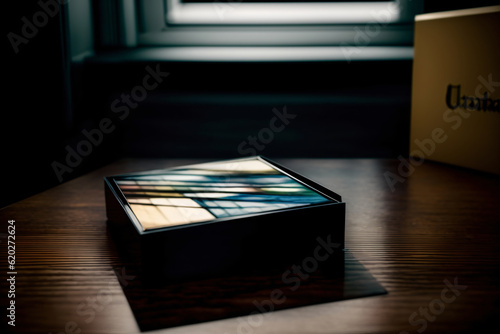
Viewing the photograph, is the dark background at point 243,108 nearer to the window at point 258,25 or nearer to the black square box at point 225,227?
the window at point 258,25

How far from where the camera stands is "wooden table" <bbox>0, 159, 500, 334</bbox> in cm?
33

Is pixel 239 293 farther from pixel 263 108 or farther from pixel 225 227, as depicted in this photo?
pixel 263 108

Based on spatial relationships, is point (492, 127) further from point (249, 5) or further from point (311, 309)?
point (249, 5)

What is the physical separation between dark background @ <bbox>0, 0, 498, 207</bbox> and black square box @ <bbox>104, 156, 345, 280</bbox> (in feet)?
1.92

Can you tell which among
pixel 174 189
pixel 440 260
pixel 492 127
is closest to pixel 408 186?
pixel 492 127

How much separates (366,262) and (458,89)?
52 centimetres

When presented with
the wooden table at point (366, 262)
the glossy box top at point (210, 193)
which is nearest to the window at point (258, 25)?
the wooden table at point (366, 262)

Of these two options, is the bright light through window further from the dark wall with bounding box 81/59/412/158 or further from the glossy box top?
the glossy box top

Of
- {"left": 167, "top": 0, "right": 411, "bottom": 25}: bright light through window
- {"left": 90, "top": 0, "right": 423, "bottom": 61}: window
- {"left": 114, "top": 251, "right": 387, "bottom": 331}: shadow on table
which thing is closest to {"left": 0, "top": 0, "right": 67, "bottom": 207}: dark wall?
{"left": 90, "top": 0, "right": 423, "bottom": 61}: window

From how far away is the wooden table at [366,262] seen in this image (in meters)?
0.33

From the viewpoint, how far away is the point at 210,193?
1.57 ft

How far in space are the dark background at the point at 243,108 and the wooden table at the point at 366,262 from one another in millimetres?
320

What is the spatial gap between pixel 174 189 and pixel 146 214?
95 mm

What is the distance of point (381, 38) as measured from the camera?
1.21 metres
